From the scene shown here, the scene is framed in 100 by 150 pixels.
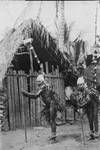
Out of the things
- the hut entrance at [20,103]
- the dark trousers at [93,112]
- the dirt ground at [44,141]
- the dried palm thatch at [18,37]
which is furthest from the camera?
the hut entrance at [20,103]

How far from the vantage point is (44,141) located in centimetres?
722

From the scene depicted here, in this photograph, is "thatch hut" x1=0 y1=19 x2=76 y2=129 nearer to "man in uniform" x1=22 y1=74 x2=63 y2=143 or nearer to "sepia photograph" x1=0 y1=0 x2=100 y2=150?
"sepia photograph" x1=0 y1=0 x2=100 y2=150

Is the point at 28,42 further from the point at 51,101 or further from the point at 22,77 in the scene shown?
the point at 51,101

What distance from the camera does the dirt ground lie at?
6645 mm

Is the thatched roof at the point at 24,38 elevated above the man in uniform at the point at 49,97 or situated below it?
above

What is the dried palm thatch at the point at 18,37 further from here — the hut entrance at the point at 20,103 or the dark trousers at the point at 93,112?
the dark trousers at the point at 93,112

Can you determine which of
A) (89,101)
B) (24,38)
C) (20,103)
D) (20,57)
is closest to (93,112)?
(89,101)

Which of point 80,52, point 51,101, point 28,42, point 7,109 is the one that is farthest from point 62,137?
point 80,52

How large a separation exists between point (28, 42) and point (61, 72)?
1.82m

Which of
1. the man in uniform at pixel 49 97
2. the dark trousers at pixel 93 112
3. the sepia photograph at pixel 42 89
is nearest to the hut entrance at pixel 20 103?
the sepia photograph at pixel 42 89

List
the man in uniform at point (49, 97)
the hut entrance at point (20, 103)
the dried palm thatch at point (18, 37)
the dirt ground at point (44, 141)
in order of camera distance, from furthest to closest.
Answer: the hut entrance at point (20, 103) < the dried palm thatch at point (18, 37) < the man in uniform at point (49, 97) < the dirt ground at point (44, 141)

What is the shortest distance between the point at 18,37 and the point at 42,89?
7.56 feet

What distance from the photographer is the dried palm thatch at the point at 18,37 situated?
870cm

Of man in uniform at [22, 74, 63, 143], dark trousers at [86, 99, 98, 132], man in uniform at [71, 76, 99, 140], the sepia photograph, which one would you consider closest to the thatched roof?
the sepia photograph
